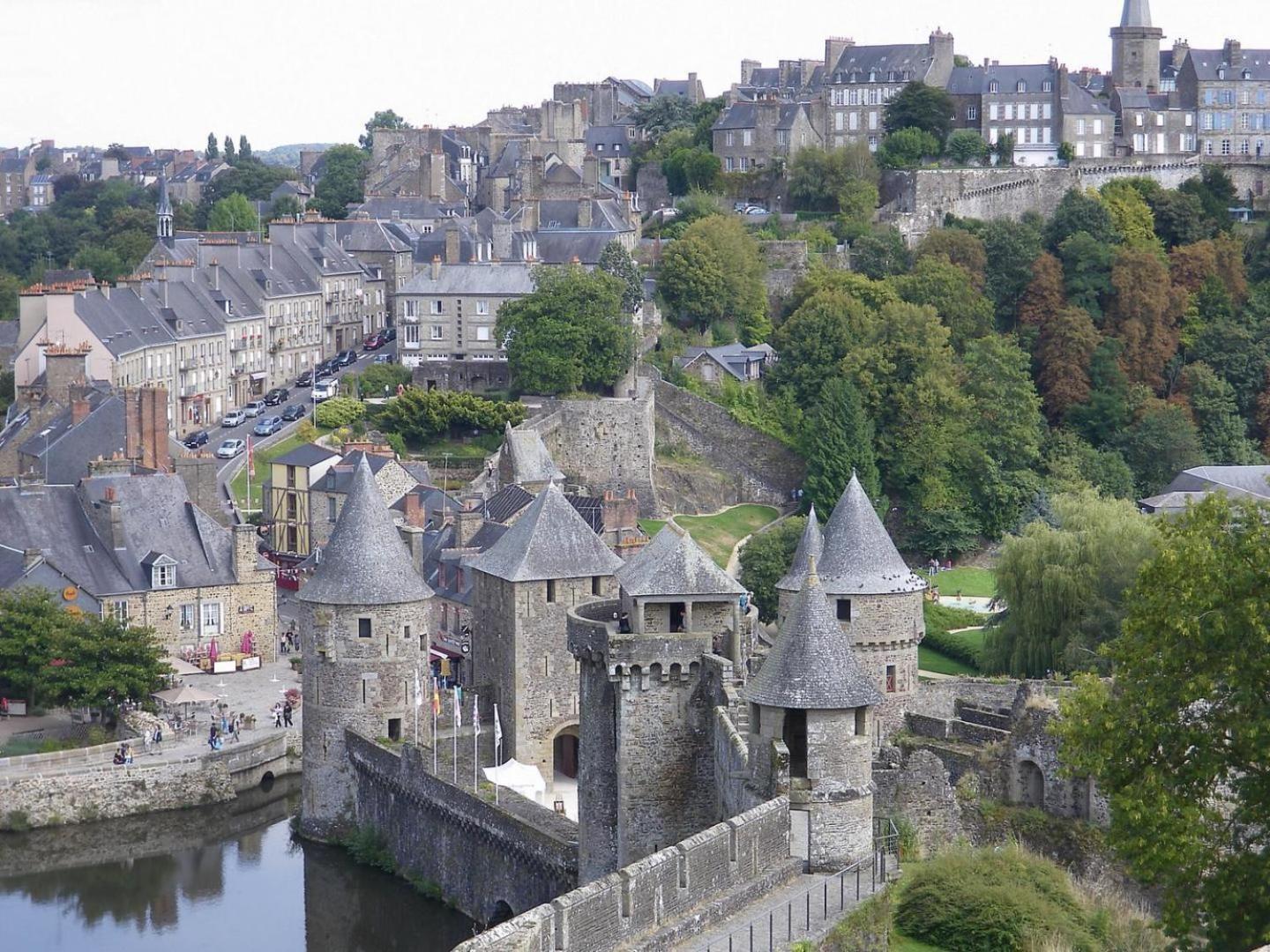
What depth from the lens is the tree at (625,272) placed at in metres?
70.4

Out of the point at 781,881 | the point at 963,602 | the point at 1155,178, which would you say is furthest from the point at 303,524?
the point at 1155,178

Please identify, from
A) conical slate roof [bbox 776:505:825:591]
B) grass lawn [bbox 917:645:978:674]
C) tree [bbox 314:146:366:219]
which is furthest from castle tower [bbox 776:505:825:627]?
tree [bbox 314:146:366:219]

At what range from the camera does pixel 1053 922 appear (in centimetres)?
2552

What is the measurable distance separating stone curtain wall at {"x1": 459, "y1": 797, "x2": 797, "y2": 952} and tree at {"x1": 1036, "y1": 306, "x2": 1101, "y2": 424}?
50.4 m

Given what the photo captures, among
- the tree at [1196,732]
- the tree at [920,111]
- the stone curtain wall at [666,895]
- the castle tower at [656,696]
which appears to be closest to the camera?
the stone curtain wall at [666,895]

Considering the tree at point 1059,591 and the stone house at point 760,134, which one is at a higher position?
the stone house at point 760,134

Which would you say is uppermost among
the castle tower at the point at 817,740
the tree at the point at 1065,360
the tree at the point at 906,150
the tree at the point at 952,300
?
the tree at the point at 906,150

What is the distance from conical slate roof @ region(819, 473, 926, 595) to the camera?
123ft

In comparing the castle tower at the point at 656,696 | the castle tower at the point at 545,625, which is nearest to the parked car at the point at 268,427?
the castle tower at the point at 545,625

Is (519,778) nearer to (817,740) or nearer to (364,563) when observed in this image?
(364,563)

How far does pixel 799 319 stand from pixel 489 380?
9.67 meters

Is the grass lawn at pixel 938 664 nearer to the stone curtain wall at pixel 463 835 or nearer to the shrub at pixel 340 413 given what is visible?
the stone curtain wall at pixel 463 835

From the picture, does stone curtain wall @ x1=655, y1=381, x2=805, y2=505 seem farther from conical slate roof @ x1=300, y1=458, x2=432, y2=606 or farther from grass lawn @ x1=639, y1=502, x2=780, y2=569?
conical slate roof @ x1=300, y1=458, x2=432, y2=606

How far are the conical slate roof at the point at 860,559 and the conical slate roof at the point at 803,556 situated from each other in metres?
0.36
